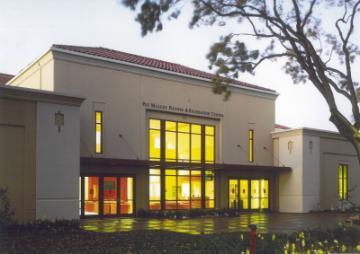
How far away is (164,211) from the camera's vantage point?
86.4 ft

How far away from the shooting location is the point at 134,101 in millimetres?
26141

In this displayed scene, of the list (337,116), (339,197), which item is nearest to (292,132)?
(339,197)

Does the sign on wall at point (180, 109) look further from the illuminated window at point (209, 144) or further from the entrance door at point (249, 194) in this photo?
the entrance door at point (249, 194)

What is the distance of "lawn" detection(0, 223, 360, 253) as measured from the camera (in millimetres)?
10375

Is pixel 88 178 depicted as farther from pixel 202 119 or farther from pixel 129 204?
pixel 202 119

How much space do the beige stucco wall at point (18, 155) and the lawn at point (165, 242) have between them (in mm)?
1659

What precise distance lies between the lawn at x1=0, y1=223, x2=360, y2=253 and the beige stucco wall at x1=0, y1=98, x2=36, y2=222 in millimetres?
1659

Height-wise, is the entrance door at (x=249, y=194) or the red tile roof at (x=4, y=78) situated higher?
the red tile roof at (x=4, y=78)

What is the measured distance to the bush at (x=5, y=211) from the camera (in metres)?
15.4

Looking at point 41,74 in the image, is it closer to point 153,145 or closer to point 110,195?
point 110,195

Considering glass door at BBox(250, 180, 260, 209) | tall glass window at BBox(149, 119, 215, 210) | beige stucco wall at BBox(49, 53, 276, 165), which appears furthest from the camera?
glass door at BBox(250, 180, 260, 209)

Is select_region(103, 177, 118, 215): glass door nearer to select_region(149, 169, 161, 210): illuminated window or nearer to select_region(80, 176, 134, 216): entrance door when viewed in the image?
select_region(80, 176, 134, 216): entrance door

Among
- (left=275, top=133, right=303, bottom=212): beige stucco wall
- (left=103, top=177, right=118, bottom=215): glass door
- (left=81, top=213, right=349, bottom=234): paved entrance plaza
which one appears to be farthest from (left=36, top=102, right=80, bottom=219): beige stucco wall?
(left=275, top=133, right=303, bottom=212): beige stucco wall

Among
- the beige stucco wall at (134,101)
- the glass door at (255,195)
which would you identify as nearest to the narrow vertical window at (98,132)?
the beige stucco wall at (134,101)
